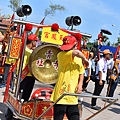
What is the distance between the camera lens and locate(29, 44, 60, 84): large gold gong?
485 centimetres

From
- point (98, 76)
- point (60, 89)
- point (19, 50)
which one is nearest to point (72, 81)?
point (60, 89)

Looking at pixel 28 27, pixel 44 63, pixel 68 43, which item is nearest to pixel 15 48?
pixel 28 27

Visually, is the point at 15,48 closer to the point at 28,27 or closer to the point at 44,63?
the point at 28,27

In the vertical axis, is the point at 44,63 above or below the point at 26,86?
above

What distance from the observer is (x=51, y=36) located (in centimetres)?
475

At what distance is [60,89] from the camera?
11.8 ft

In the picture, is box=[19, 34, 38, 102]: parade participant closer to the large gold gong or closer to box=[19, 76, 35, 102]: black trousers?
box=[19, 76, 35, 102]: black trousers

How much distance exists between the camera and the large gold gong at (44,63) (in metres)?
4.85

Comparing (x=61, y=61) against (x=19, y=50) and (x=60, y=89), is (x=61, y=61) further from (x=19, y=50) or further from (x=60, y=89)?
(x=19, y=50)

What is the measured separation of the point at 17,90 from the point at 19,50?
2.13ft

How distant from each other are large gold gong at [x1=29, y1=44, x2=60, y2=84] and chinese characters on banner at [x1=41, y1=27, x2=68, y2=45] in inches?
4.8

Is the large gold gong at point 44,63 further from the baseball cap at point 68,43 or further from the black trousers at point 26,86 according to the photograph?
the baseball cap at point 68,43

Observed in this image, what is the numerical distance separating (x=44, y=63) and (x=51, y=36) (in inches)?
20.7

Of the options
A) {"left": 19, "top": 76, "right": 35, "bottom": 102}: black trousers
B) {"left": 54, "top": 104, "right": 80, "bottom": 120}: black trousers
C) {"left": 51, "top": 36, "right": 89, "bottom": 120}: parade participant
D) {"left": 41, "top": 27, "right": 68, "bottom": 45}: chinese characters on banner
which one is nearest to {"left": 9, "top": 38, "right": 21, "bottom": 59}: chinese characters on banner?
{"left": 41, "top": 27, "right": 68, "bottom": 45}: chinese characters on banner
